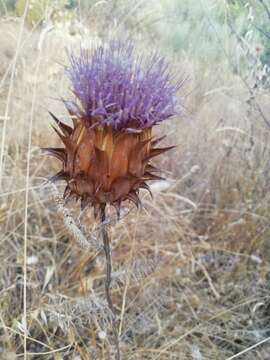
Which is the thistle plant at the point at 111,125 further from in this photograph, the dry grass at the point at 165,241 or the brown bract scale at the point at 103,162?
the dry grass at the point at 165,241

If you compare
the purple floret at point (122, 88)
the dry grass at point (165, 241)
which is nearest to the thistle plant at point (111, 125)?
the purple floret at point (122, 88)

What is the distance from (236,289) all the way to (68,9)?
160cm

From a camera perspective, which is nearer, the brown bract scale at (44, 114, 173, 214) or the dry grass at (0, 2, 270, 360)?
the brown bract scale at (44, 114, 173, 214)

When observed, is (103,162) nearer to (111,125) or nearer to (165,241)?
(111,125)

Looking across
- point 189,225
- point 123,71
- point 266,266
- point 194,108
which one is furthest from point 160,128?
point 123,71

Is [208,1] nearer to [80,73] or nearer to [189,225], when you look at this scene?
[189,225]

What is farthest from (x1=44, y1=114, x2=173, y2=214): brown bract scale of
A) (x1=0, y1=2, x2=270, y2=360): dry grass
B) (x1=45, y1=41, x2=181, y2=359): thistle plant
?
(x1=0, y1=2, x2=270, y2=360): dry grass

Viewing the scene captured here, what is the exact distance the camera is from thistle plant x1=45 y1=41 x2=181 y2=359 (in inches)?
34.2

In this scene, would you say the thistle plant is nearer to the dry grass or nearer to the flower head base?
the flower head base

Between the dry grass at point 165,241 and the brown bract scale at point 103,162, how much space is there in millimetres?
278

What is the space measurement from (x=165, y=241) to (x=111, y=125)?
0.99m

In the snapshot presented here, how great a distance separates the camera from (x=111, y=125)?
2.81 feet

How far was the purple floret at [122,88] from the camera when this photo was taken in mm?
860

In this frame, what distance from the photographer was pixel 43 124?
6.84 feet
